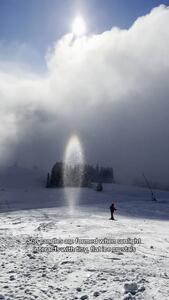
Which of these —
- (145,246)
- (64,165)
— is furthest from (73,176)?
(145,246)

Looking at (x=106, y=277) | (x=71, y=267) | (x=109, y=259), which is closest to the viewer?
(x=106, y=277)

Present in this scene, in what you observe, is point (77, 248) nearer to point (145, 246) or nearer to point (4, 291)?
point (145, 246)

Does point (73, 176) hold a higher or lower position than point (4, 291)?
higher

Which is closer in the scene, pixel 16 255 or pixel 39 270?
pixel 39 270

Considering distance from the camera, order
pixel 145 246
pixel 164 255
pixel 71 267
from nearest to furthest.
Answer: pixel 71 267, pixel 164 255, pixel 145 246

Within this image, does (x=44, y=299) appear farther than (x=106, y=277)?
No

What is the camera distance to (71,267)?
15.1 m

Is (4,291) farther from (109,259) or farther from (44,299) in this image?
(109,259)

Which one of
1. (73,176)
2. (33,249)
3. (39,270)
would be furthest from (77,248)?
(73,176)

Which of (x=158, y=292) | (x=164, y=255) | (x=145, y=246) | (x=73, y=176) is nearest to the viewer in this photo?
(x=158, y=292)

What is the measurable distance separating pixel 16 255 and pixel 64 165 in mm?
141005

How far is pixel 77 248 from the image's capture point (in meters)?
19.5

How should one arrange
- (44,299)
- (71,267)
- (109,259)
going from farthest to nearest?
(109,259) < (71,267) < (44,299)

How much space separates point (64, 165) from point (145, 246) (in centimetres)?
13786
